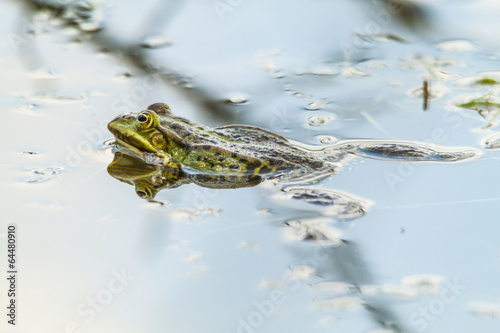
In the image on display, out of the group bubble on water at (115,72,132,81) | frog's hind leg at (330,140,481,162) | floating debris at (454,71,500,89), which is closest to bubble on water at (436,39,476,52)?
floating debris at (454,71,500,89)

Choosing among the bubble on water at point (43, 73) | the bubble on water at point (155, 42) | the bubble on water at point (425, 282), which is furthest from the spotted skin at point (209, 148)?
the bubble on water at point (155, 42)

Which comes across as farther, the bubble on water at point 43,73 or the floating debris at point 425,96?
the bubble on water at point 43,73

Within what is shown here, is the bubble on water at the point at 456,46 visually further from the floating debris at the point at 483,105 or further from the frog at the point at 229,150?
the frog at the point at 229,150

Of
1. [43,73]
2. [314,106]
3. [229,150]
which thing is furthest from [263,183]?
[43,73]

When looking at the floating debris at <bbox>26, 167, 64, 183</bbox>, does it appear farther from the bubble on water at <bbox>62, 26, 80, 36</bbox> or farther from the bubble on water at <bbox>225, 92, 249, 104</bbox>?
the bubble on water at <bbox>62, 26, 80, 36</bbox>

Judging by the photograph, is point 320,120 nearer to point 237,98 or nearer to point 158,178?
point 237,98
